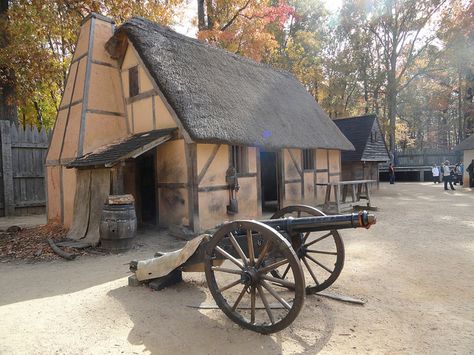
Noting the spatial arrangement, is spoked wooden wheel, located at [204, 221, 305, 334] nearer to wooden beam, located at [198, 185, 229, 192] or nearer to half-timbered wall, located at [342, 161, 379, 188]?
wooden beam, located at [198, 185, 229, 192]

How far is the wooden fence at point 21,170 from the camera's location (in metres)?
10.0

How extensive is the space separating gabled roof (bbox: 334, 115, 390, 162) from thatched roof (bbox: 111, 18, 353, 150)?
562cm

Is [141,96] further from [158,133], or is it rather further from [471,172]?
[471,172]

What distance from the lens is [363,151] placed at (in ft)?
55.7

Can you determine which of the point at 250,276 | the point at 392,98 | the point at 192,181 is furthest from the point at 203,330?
the point at 392,98

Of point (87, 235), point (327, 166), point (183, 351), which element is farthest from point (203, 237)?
point (327, 166)

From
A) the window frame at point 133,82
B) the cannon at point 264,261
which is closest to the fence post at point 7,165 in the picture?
the window frame at point 133,82

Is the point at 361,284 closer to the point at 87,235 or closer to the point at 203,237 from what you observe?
the point at 203,237

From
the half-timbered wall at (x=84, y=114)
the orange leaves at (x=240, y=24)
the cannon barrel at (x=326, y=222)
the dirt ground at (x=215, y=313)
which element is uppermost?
the orange leaves at (x=240, y=24)

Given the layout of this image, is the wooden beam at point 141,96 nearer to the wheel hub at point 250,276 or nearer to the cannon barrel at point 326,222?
the cannon barrel at point 326,222

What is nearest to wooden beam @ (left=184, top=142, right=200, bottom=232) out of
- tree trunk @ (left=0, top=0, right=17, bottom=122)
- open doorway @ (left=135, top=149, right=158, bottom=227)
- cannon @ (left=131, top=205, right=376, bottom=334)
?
open doorway @ (left=135, top=149, right=158, bottom=227)

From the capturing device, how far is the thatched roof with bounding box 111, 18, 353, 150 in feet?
24.2

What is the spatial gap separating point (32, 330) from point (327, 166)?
10267mm

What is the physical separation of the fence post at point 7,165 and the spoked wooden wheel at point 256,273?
30.3 feet
